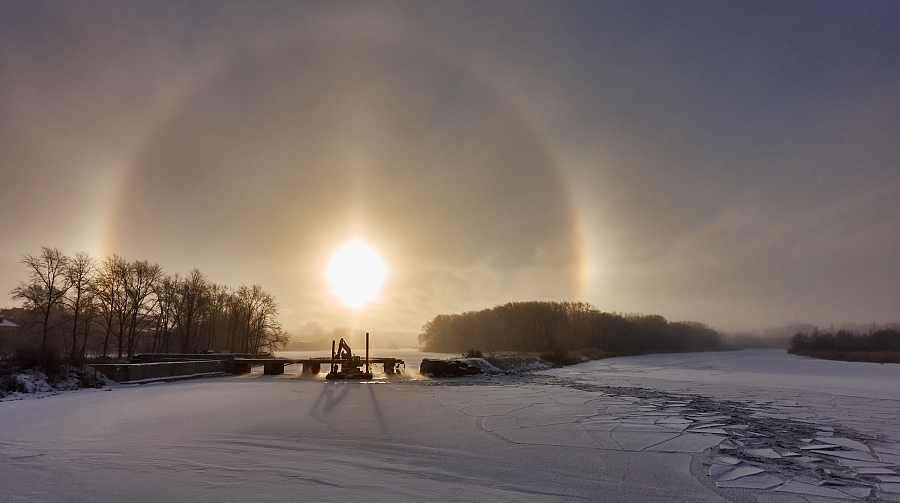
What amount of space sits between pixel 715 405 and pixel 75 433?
18.1 m

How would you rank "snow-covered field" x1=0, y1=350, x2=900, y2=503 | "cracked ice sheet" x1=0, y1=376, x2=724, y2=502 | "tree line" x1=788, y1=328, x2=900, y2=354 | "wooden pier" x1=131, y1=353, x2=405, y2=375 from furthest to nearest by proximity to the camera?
1. "tree line" x1=788, y1=328, x2=900, y2=354
2. "wooden pier" x1=131, y1=353, x2=405, y2=375
3. "snow-covered field" x1=0, y1=350, x2=900, y2=503
4. "cracked ice sheet" x1=0, y1=376, x2=724, y2=502

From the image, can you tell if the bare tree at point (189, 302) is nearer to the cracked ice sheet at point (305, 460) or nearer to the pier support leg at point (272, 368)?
the pier support leg at point (272, 368)

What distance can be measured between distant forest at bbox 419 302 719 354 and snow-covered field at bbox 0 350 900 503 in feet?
243

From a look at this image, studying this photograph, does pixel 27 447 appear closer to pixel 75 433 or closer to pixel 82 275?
pixel 75 433

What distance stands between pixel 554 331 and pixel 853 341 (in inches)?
2179

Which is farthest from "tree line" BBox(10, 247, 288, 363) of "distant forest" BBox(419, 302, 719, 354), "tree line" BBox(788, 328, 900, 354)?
"tree line" BBox(788, 328, 900, 354)

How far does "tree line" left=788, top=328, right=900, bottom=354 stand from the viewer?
83562mm

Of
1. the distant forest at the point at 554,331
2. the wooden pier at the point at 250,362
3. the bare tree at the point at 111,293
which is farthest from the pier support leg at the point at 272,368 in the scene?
the distant forest at the point at 554,331

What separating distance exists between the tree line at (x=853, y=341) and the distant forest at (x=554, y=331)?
3268 centimetres

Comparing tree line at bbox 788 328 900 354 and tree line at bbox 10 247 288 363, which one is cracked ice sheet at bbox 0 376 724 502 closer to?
tree line at bbox 10 247 288 363

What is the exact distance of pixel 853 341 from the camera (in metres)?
89.8

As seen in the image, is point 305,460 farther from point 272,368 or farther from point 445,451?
point 272,368

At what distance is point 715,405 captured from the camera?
16.2m

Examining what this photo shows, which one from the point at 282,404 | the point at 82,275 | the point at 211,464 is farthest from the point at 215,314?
the point at 211,464
